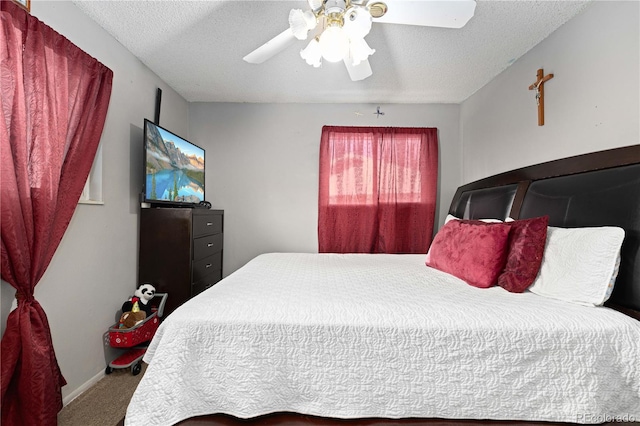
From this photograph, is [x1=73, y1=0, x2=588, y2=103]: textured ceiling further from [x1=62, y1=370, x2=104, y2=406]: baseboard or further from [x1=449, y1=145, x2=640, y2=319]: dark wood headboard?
[x1=62, y1=370, x2=104, y2=406]: baseboard

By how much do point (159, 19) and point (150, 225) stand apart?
1516mm

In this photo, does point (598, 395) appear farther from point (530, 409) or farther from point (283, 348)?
point (283, 348)

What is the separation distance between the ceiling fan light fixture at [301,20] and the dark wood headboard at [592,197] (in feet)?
5.05

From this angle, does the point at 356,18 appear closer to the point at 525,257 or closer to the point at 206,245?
the point at 525,257

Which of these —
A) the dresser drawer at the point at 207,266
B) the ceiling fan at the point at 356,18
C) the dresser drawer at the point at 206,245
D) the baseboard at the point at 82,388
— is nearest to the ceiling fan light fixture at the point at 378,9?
the ceiling fan at the point at 356,18

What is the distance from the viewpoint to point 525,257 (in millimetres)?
1463

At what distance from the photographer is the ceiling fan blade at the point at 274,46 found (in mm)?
1693

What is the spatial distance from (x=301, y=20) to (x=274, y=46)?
0.42 metres

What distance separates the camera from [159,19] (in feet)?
6.61

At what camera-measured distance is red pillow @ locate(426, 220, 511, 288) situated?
5.03 feet

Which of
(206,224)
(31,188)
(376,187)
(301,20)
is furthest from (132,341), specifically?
(376,187)

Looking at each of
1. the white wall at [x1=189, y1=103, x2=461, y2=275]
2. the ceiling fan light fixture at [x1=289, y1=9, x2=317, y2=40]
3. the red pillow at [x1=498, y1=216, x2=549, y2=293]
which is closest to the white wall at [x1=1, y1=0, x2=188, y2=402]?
the white wall at [x1=189, y1=103, x2=461, y2=275]

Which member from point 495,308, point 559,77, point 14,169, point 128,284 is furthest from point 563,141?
point 128,284

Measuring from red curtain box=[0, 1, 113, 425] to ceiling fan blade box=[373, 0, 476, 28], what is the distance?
1710mm
